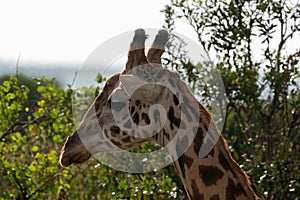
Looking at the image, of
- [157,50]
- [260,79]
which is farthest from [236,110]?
[157,50]

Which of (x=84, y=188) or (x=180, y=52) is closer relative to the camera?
(x=180, y=52)

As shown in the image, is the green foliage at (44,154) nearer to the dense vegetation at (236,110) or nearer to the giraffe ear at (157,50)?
the dense vegetation at (236,110)

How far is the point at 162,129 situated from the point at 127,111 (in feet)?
0.94

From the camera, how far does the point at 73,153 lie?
14.7 ft

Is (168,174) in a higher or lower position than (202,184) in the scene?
lower

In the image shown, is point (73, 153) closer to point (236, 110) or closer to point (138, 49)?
point (138, 49)

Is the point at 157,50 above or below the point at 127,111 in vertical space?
above

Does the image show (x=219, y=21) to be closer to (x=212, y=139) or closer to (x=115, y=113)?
(x=115, y=113)

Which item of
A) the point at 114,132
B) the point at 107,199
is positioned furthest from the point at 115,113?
the point at 107,199

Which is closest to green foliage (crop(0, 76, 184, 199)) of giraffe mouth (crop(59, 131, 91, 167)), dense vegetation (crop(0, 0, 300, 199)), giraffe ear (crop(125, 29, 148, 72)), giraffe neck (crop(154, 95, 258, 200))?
dense vegetation (crop(0, 0, 300, 199))

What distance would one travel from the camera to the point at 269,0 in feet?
21.3

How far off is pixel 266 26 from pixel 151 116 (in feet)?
9.03

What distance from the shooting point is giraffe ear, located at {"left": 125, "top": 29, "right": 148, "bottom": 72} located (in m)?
4.17

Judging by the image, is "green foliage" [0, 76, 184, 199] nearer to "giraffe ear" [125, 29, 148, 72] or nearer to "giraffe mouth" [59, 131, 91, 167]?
"giraffe mouth" [59, 131, 91, 167]
